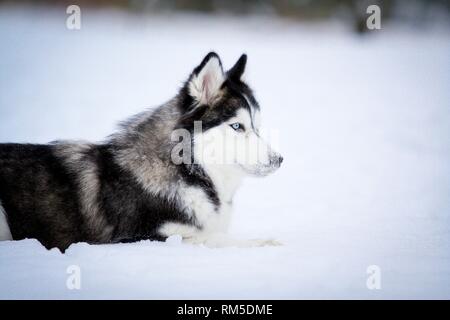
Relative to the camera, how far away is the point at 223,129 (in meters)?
4.42

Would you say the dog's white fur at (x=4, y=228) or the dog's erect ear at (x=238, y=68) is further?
the dog's erect ear at (x=238, y=68)

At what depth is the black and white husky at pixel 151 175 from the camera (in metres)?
4.26

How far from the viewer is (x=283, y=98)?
1216 centimetres

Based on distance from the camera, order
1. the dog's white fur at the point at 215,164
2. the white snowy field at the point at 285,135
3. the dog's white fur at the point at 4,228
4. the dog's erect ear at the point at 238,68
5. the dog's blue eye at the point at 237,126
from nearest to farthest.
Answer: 1. the white snowy field at the point at 285,135
2. the dog's white fur at the point at 4,228
3. the dog's white fur at the point at 215,164
4. the dog's blue eye at the point at 237,126
5. the dog's erect ear at the point at 238,68

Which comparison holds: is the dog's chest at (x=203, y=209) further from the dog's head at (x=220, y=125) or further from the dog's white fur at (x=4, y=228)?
the dog's white fur at (x=4, y=228)

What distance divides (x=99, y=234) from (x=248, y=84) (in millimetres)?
1899

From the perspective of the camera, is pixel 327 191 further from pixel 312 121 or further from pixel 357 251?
pixel 312 121

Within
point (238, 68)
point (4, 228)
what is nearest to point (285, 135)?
point (238, 68)

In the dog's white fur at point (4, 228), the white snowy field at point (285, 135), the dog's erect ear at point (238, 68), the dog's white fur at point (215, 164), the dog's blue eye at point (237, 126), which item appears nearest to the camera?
the white snowy field at point (285, 135)

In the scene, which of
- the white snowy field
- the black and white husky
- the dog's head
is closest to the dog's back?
the black and white husky

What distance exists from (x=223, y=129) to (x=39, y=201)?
5.16 feet

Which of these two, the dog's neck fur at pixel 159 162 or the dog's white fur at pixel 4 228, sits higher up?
the dog's neck fur at pixel 159 162

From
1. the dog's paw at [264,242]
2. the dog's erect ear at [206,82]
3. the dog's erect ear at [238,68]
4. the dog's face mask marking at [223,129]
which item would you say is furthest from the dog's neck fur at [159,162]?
the dog's erect ear at [238,68]

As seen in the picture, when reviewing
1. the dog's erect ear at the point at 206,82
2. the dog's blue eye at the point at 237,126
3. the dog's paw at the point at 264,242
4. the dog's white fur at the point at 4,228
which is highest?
the dog's erect ear at the point at 206,82
